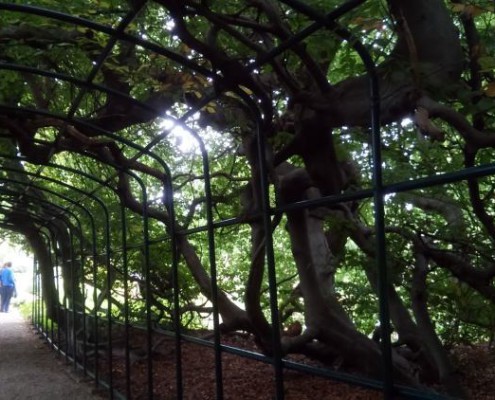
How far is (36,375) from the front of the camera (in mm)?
9586

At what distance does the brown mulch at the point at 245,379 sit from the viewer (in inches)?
225

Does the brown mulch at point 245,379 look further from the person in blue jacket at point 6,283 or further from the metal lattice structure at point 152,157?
the person in blue jacket at point 6,283

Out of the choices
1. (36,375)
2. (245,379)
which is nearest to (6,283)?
(36,375)

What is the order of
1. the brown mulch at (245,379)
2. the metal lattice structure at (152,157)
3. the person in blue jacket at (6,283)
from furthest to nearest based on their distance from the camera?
the person in blue jacket at (6,283) < the brown mulch at (245,379) < the metal lattice structure at (152,157)

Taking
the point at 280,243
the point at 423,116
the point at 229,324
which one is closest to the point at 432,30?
the point at 423,116

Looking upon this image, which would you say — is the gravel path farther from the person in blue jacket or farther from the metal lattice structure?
the person in blue jacket

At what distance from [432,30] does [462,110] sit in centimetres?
39

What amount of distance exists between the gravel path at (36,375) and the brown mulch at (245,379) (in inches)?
21.1

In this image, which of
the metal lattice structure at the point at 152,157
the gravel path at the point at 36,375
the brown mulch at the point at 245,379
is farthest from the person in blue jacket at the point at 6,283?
the brown mulch at the point at 245,379

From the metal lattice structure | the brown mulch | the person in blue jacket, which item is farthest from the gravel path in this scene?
the person in blue jacket

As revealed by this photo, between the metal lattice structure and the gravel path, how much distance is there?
285 millimetres

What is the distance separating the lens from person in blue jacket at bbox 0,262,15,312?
73.5 ft

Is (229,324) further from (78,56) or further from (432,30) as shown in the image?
(432,30)

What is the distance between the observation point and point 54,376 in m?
9.42
